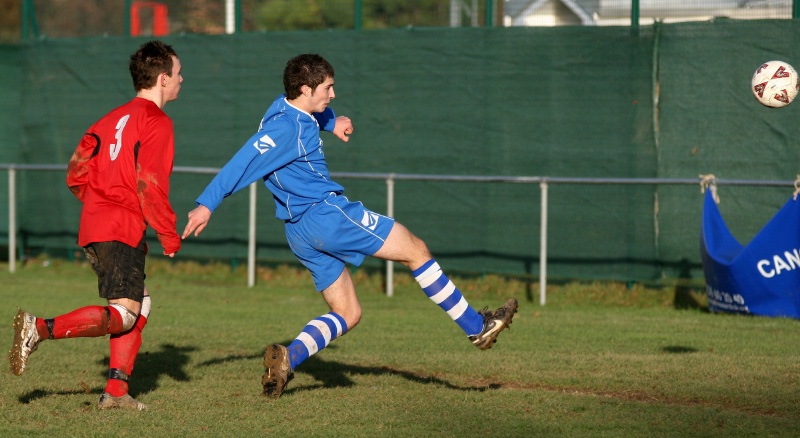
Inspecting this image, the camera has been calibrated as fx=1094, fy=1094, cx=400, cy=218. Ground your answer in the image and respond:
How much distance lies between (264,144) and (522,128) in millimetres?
6459

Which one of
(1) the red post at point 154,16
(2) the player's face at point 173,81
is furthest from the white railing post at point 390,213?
(2) the player's face at point 173,81

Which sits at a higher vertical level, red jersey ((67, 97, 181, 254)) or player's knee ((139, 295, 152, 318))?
red jersey ((67, 97, 181, 254))

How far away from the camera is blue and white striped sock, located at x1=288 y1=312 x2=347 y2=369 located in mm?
6703

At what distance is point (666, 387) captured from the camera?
24.1 feet

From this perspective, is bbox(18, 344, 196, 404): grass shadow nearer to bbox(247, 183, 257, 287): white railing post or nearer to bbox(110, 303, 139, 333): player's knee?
bbox(110, 303, 139, 333): player's knee

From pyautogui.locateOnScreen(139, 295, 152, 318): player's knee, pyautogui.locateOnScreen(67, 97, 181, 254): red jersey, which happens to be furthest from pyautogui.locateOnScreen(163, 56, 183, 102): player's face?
pyautogui.locateOnScreen(139, 295, 152, 318): player's knee

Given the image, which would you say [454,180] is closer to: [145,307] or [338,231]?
[338,231]

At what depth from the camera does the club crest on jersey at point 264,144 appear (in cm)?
660

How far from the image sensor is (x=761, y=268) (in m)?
10.2

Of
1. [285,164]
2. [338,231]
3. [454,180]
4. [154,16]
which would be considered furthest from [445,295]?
[154,16]

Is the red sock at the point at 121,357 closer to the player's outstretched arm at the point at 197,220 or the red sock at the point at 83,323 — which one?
the red sock at the point at 83,323

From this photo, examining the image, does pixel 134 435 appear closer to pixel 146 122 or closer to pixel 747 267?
pixel 146 122

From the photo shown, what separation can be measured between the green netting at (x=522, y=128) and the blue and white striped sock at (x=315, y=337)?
5.69m

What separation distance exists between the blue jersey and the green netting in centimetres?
583
